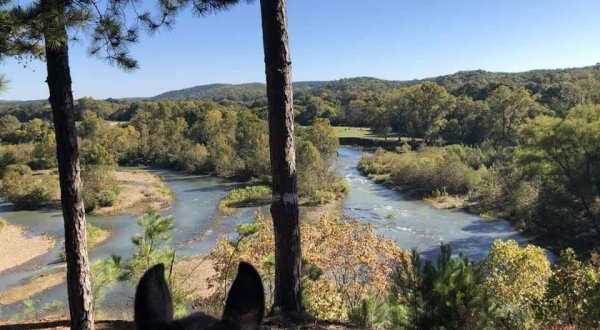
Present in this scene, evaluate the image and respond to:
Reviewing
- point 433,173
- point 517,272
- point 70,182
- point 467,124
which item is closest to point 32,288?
point 70,182

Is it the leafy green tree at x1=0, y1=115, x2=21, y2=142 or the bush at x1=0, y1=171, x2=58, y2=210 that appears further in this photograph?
the leafy green tree at x1=0, y1=115, x2=21, y2=142

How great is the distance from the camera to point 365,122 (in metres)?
77.1

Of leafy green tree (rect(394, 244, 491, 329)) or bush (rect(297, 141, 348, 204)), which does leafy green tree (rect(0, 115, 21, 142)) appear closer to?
bush (rect(297, 141, 348, 204))

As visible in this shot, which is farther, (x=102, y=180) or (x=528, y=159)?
(x=102, y=180)

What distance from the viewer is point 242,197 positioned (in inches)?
1398

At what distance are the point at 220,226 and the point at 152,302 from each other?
88.9 feet

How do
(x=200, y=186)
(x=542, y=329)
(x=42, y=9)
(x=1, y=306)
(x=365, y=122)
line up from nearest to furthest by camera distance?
(x=42, y=9)
(x=542, y=329)
(x=1, y=306)
(x=200, y=186)
(x=365, y=122)

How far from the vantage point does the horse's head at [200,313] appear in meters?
1.04

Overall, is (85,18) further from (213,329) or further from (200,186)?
(200,186)

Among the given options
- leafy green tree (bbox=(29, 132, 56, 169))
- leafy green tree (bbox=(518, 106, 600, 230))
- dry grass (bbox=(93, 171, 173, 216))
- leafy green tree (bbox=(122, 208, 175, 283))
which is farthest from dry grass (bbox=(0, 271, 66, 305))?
leafy green tree (bbox=(29, 132, 56, 169))

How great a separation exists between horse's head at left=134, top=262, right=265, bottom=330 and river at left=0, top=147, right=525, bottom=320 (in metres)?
16.3

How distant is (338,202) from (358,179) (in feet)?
31.3

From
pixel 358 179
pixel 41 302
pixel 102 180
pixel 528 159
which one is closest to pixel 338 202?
pixel 358 179

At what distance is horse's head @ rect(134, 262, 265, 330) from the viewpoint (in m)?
1.04
